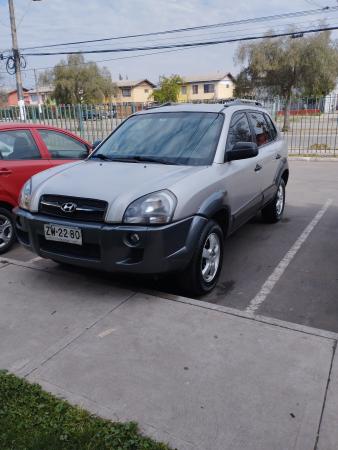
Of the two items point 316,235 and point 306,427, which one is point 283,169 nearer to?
point 316,235

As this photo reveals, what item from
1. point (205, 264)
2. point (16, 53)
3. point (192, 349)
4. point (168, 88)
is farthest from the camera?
point (168, 88)

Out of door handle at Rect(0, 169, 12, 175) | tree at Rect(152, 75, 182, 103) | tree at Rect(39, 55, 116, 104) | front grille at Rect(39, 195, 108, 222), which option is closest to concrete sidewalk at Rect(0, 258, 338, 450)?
front grille at Rect(39, 195, 108, 222)

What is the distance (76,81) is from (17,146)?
1752 inches

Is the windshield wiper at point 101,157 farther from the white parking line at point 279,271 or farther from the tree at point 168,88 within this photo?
the tree at point 168,88

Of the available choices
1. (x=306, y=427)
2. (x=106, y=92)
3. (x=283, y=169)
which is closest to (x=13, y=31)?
(x=283, y=169)

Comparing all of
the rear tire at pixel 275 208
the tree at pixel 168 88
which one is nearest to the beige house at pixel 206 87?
the tree at pixel 168 88

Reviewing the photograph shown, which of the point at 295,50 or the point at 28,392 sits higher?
the point at 295,50

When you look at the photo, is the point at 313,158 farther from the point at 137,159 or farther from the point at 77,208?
the point at 77,208

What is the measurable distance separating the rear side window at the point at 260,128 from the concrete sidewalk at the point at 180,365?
9.12 ft

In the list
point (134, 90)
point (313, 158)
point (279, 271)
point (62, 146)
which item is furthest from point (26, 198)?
point (134, 90)

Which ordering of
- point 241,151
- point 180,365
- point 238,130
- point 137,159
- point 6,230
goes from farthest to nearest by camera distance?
point 6,230 → point 238,130 → point 137,159 → point 241,151 → point 180,365

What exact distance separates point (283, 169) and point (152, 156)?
2899mm

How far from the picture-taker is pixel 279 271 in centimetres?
470

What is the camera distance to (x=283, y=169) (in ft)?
21.1
